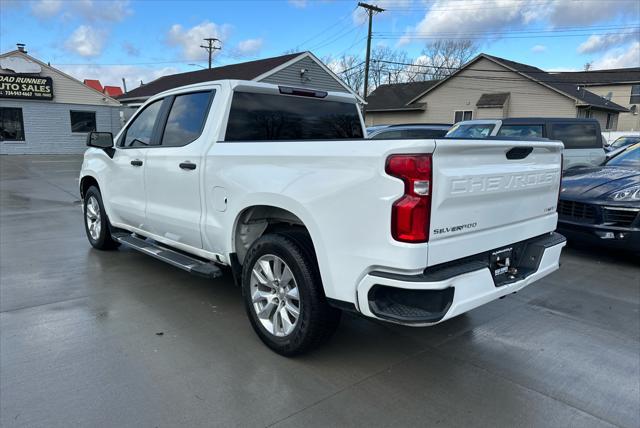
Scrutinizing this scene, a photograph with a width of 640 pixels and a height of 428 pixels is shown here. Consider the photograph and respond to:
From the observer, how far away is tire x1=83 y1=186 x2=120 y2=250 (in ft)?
19.2

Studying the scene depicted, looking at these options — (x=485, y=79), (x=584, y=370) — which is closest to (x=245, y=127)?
→ (x=584, y=370)

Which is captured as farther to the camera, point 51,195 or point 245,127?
point 51,195

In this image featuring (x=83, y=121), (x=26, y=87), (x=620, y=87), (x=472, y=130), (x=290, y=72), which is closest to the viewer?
(x=472, y=130)

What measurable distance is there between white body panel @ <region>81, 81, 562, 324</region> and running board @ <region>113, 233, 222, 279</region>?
10 cm

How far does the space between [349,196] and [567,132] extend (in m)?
8.71

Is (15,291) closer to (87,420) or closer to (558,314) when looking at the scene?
(87,420)

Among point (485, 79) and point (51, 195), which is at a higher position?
point (485, 79)

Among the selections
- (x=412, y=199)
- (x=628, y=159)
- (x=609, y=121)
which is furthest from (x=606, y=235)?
(x=609, y=121)

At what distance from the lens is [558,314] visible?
4.29 meters

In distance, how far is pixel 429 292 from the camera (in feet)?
8.41

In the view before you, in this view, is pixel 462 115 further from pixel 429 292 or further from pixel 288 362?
pixel 429 292

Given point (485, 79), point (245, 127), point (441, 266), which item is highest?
point (485, 79)

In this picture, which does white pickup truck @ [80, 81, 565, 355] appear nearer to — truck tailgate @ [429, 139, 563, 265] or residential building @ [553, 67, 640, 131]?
truck tailgate @ [429, 139, 563, 265]

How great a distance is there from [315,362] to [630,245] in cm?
436
